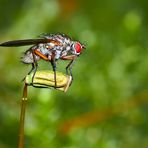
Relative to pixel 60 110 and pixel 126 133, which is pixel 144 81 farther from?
pixel 60 110

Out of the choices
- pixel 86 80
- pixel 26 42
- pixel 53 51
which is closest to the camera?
pixel 26 42

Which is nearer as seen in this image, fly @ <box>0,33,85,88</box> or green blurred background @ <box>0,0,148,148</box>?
fly @ <box>0,33,85,88</box>

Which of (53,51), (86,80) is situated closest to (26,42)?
(53,51)

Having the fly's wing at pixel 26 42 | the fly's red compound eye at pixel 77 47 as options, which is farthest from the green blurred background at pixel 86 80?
the fly's wing at pixel 26 42

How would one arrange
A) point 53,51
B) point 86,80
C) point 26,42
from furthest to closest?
point 86,80
point 53,51
point 26,42

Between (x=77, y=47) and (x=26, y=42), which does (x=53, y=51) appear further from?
(x=26, y=42)

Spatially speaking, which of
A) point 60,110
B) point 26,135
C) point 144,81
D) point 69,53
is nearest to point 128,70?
point 144,81

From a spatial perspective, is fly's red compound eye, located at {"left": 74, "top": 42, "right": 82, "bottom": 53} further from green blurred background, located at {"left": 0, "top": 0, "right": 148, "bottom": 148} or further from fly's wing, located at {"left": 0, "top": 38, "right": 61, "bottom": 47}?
green blurred background, located at {"left": 0, "top": 0, "right": 148, "bottom": 148}

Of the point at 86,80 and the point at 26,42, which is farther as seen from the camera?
the point at 86,80

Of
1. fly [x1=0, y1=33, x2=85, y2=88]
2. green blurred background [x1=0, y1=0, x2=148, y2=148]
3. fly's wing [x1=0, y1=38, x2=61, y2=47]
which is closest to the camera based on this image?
fly's wing [x1=0, y1=38, x2=61, y2=47]

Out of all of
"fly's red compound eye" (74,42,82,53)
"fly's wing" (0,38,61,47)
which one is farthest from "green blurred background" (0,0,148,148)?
"fly's wing" (0,38,61,47)
